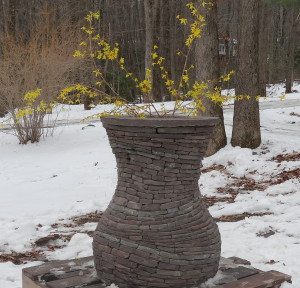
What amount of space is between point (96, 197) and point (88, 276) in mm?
4173

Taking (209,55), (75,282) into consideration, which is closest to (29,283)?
(75,282)

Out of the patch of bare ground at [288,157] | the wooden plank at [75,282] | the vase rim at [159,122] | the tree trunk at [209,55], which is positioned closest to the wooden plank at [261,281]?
the wooden plank at [75,282]

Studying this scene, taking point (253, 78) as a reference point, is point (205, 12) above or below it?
above

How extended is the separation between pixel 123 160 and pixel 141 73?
29.5m

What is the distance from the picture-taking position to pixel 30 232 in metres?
6.30

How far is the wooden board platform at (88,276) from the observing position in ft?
12.4

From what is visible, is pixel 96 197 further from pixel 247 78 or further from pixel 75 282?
pixel 75 282

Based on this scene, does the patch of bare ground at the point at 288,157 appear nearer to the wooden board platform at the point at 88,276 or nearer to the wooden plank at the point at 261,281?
the wooden board platform at the point at 88,276

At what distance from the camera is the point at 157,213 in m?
3.72

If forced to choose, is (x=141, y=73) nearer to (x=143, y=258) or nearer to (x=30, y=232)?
(x=30, y=232)

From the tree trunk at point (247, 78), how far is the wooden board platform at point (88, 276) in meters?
6.31

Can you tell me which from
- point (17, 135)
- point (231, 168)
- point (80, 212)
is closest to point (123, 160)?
point (80, 212)

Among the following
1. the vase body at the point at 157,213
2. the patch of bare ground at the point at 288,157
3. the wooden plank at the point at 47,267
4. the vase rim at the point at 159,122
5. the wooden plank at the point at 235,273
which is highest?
the vase rim at the point at 159,122

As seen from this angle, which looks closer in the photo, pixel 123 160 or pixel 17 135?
pixel 123 160
